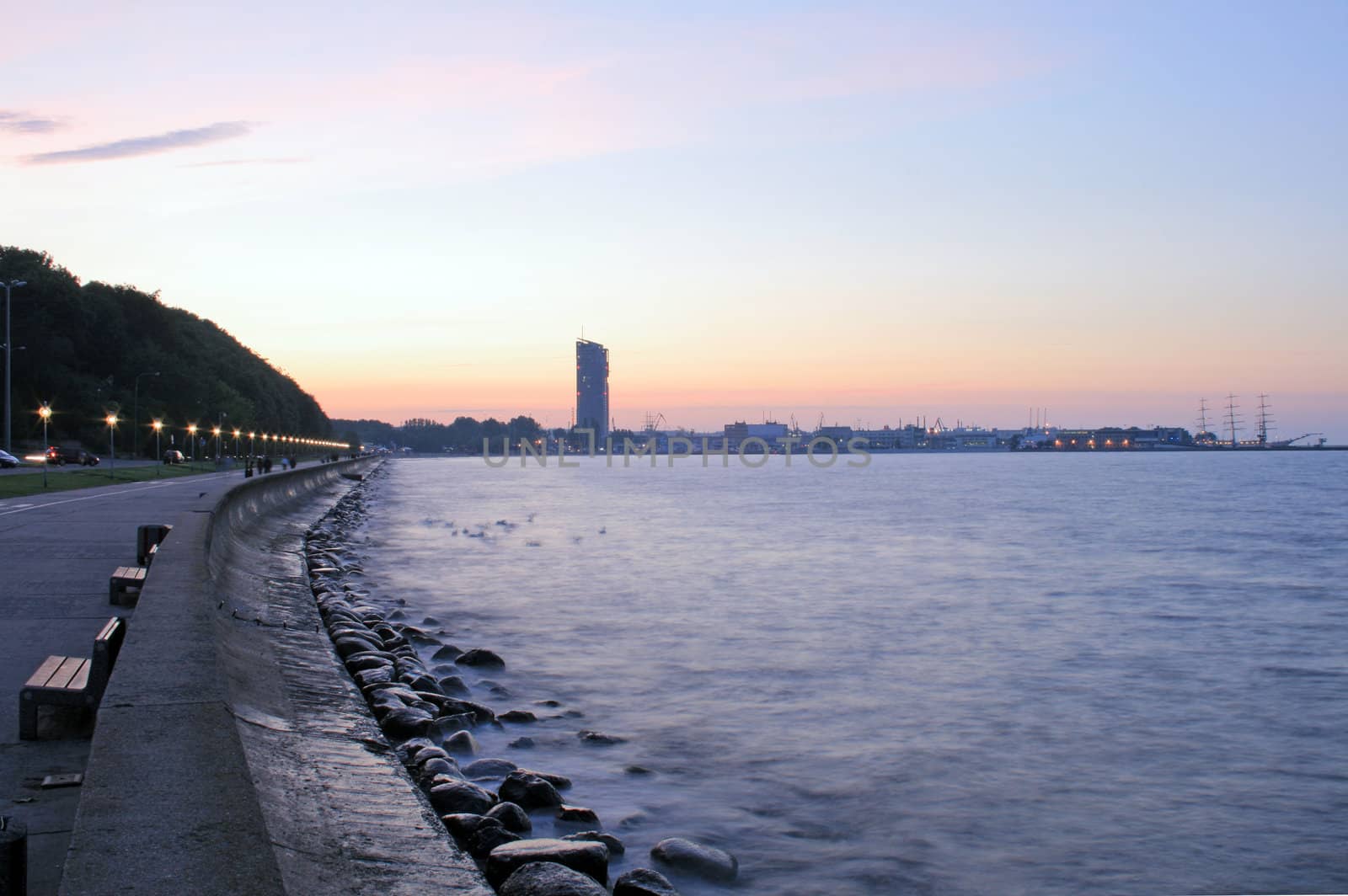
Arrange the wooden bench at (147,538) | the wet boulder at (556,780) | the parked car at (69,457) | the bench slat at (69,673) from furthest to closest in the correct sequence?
the parked car at (69,457), the wooden bench at (147,538), the wet boulder at (556,780), the bench slat at (69,673)

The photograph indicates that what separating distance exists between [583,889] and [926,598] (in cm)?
1915

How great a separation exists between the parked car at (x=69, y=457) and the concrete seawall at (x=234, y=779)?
2784 inches

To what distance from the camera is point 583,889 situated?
242 inches

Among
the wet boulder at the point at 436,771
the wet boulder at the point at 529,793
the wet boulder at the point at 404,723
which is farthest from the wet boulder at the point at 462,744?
the wet boulder at the point at 529,793

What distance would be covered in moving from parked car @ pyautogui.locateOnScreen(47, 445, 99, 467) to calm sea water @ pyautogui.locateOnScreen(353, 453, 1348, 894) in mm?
48768

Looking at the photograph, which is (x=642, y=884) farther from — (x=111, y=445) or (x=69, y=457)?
(x=69, y=457)

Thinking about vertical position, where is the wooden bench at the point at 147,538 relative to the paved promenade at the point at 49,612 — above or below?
above

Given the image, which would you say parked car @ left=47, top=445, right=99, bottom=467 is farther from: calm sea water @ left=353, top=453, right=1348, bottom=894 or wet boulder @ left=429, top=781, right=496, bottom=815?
wet boulder @ left=429, top=781, right=496, bottom=815

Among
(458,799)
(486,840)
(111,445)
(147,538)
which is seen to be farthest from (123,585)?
(111,445)

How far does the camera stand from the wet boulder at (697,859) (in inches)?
312

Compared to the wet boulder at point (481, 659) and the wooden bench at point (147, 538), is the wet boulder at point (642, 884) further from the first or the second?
the wooden bench at point (147, 538)

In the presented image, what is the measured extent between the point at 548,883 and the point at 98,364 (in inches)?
4547

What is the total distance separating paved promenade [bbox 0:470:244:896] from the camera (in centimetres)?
582

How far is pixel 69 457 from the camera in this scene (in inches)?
3004
